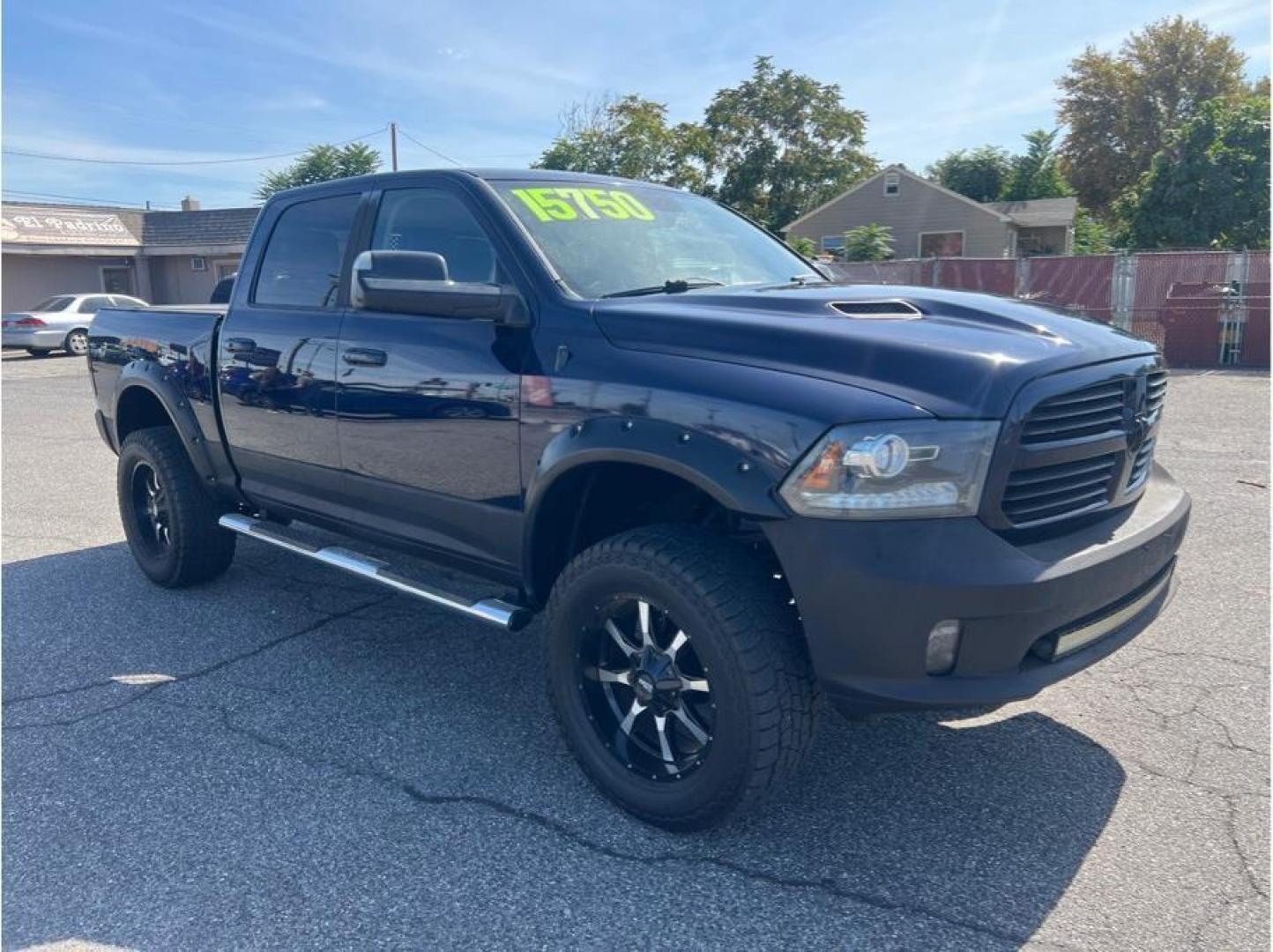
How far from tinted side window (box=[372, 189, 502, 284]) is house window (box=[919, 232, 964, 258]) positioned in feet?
119

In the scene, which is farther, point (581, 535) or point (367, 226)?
point (367, 226)

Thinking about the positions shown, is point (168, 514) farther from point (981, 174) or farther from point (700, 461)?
point (981, 174)

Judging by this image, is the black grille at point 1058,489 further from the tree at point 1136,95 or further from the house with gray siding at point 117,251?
the tree at point 1136,95

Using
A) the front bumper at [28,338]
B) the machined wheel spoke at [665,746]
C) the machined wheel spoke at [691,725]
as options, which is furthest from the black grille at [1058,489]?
the front bumper at [28,338]

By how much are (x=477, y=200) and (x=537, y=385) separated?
0.86 m

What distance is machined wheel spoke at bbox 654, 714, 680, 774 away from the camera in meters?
3.04

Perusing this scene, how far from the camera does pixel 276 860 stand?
2.92 meters

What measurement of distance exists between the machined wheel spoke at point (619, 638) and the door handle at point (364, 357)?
141cm

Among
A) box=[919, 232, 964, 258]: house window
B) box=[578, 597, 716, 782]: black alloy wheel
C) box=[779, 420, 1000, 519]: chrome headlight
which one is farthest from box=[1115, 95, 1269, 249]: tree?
box=[578, 597, 716, 782]: black alloy wheel

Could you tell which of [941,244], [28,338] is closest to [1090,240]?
[941,244]

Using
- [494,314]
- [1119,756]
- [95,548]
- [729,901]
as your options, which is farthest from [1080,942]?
[95,548]

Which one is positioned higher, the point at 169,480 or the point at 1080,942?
the point at 169,480

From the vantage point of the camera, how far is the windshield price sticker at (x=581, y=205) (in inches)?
148

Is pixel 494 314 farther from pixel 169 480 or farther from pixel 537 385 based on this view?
pixel 169 480
